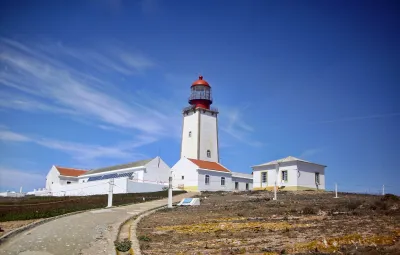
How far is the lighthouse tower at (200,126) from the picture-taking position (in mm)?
49062

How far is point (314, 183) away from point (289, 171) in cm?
337

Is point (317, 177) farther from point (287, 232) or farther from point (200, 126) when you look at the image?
point (287, 232)

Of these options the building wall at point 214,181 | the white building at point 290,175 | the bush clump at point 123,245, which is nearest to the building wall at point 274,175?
the white building at point 290,175

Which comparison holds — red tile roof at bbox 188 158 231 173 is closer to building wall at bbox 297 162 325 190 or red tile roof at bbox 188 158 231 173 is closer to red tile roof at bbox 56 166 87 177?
building wall at bbox 297 162 325 190

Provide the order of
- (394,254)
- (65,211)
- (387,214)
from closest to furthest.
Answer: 1. (394,254)
2. (387,214)
3. (65,211)

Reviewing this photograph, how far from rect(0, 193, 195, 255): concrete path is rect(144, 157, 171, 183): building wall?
2784 cm

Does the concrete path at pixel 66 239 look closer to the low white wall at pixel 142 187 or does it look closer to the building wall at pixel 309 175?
the low white wall at pixel 142 187

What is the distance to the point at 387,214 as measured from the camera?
45.5ft

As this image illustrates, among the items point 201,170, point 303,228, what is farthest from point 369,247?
point 201,170

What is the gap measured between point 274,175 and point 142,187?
14636 mm

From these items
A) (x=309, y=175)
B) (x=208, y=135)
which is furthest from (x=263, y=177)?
(x=208, y=135)

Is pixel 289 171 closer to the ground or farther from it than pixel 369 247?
farther from it

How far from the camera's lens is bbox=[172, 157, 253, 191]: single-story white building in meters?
43.2

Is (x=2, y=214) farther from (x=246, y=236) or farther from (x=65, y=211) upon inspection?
(x=246, y=236)
